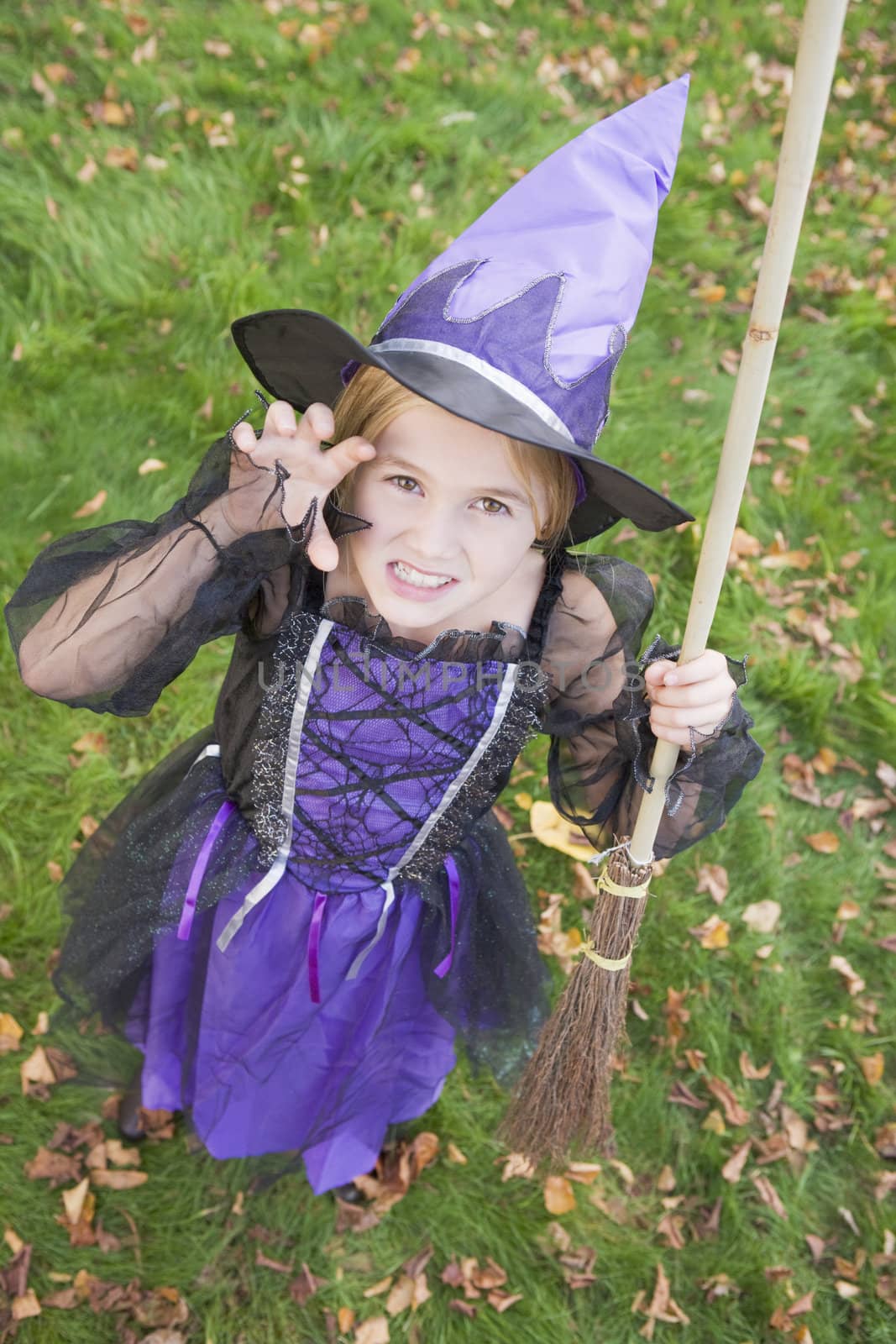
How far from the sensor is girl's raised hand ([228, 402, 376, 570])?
149cm

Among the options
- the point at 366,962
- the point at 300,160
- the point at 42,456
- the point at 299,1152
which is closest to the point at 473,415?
the point at 366,962

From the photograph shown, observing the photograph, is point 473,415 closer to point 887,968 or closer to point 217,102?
point 887,968

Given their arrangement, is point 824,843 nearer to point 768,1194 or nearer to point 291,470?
point 768,1194

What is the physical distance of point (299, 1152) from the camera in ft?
8.14

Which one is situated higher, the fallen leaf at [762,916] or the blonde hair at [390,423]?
the blonde hair at [390,423]

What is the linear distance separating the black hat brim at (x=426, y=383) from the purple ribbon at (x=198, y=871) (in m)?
0.89

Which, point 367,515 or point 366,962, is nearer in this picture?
point 367,515

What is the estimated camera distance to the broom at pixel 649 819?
3.74 ft

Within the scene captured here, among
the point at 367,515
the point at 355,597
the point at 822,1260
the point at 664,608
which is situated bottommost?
the point at 822,1260

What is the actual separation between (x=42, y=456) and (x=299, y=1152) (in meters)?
2.40

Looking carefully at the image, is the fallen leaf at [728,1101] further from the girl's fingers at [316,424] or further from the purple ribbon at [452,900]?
the girl's fingers at [316,424]

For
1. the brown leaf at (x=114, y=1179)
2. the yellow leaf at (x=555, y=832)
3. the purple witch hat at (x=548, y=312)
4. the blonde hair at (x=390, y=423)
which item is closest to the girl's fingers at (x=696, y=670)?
the purple witch hat at (x=548, y=312)

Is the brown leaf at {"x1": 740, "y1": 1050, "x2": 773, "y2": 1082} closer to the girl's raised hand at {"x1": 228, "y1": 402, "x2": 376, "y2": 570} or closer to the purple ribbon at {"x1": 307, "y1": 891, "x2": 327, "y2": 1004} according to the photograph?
the purple ribbon at {"x1": 307, "y1": 891, "x2": 327, "y2": 1004}

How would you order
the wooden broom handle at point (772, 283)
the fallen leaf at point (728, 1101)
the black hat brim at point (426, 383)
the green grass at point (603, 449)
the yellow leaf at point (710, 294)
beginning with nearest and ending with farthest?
the wooden broom handle at point (772, 283) → the black hat brim at point (426, 383) → the green grass at point (603, 449) → the fallen leaf at point (728, 1101) → the yellow leaf at point (710, 294)
